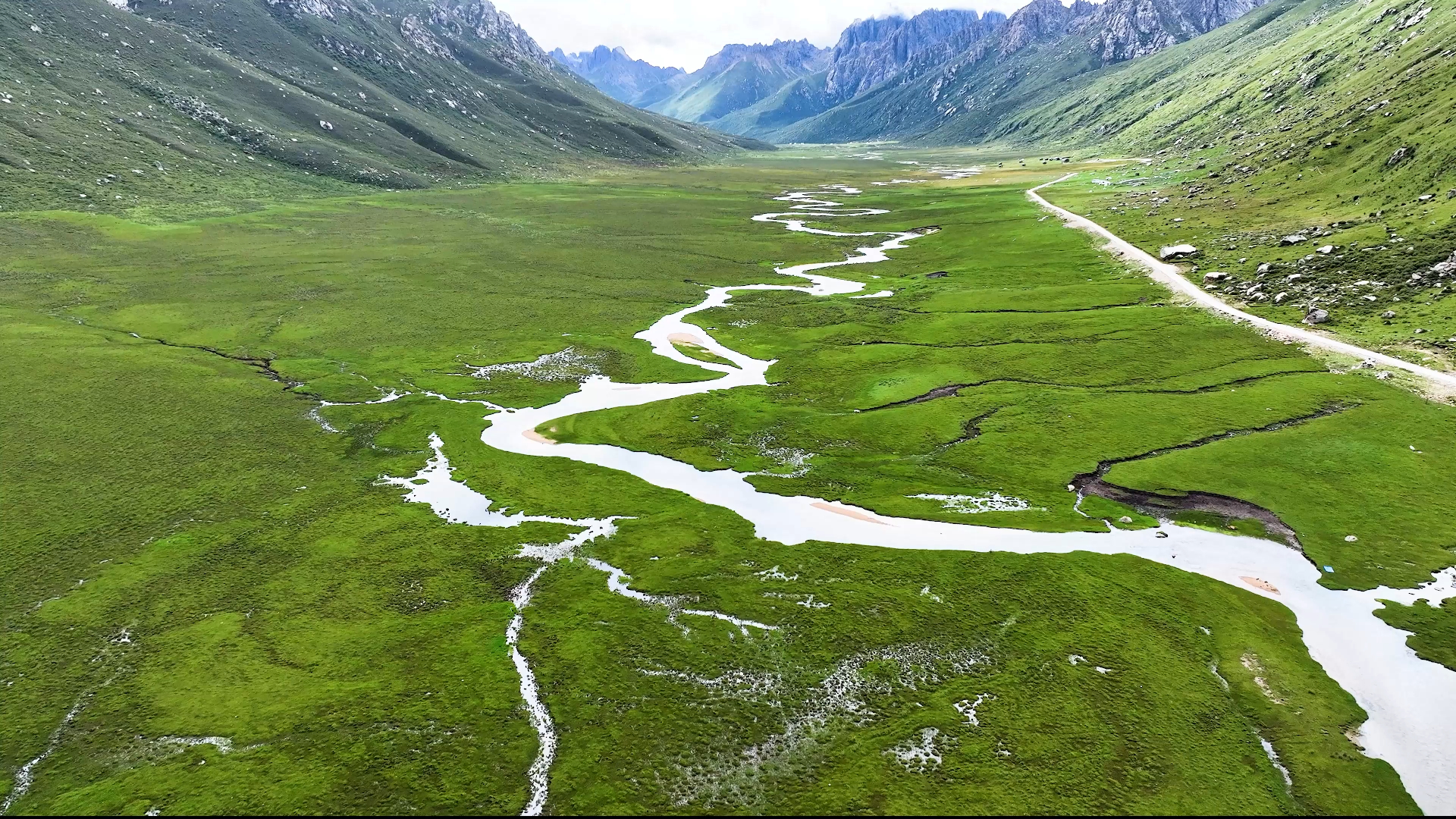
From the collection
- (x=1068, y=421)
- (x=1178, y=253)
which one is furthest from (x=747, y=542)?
(x=1178, y=253)

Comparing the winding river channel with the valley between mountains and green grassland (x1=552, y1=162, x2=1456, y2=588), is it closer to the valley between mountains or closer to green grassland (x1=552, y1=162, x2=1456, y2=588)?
the valley between mountains

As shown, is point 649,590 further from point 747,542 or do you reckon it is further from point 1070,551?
point 1070,551

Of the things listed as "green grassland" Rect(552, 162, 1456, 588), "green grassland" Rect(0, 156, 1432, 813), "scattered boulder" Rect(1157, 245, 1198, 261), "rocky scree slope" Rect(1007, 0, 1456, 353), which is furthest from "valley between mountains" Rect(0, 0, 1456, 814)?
"scattered boulder" Rect(1157, 245, 1198, 261)

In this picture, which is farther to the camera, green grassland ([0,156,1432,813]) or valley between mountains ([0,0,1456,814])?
valley between mountains ([0,0,1456,814])

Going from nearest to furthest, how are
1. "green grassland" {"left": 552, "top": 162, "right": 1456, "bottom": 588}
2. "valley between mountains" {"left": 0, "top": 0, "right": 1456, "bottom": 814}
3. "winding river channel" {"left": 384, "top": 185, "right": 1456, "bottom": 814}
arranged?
"valley between mountains" {"left": 0, "top": 0, "right": 1456, "bottom": 814}
"winding river channel" {"left": 384, "top": 185, "right": 1456, "bottom": 814}
"green grassland" {"left": 552, "top": 162, "right": 1456, "bottom": 588}

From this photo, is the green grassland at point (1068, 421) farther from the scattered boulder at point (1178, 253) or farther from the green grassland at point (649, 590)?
the scattered boulder at point (1178, 253)

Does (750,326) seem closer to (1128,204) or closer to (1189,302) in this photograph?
(1189,302)
